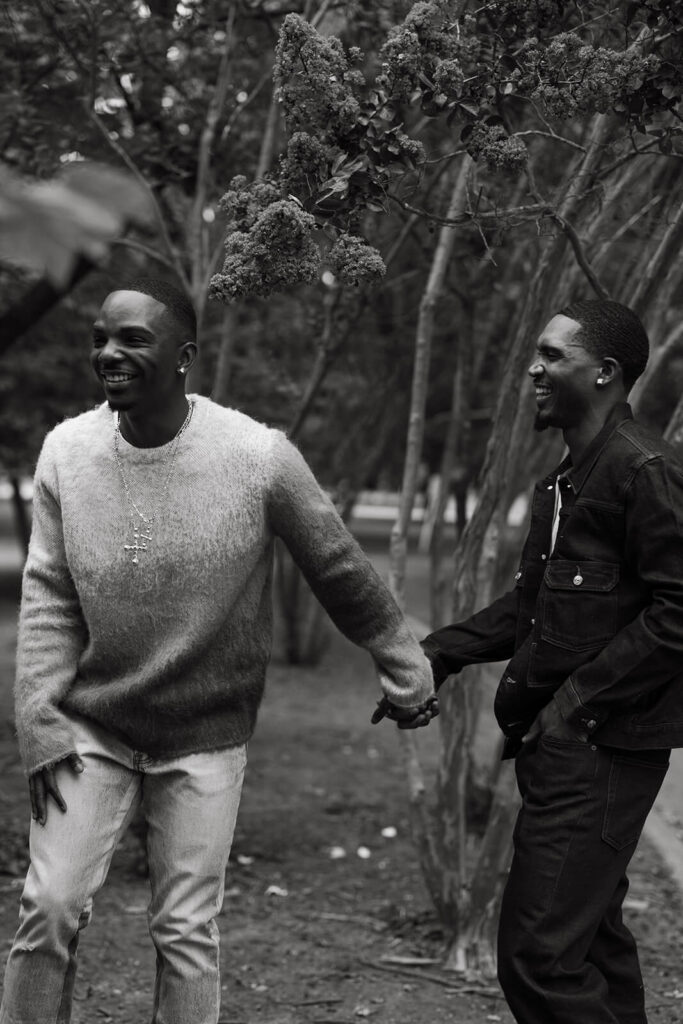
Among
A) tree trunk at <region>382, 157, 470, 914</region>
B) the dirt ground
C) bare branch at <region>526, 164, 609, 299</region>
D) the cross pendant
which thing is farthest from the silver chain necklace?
the dirt ground

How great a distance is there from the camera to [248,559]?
335 cm

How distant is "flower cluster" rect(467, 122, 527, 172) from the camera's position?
359 centimetres

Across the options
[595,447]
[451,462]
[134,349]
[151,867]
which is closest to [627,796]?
[595,447]

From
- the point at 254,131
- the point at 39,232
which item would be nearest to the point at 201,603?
the point at 39,232

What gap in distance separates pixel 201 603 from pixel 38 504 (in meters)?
0.50

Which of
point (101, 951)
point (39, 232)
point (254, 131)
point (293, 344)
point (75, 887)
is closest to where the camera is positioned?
point (39, 232)

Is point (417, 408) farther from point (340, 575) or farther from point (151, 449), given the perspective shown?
point (151, 449)

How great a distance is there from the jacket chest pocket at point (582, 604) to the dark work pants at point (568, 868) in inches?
10.2

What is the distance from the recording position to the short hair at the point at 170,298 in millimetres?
3283

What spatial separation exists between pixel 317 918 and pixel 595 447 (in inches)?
120

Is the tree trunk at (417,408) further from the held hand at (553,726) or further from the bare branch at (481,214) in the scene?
the held hand at (553,726)

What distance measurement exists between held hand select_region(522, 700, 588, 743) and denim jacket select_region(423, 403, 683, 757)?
0.03 meters

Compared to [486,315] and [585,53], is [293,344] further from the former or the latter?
[585,53]

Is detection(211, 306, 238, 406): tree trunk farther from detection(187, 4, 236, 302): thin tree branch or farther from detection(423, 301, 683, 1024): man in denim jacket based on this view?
detection(423, 301, 683, 1024): man in denim jacket
